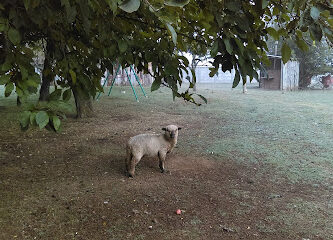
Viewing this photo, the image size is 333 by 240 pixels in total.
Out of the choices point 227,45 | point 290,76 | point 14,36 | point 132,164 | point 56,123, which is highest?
point 14,36

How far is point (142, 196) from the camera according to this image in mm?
3969

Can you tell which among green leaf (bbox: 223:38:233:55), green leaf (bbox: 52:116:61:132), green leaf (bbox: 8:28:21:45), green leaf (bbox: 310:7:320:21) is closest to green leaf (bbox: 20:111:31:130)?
green leaf (bbox: 52:116:61:132)

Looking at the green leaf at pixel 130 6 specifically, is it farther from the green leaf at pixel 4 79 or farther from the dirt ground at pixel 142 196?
the dirt ground at pixel 142 196

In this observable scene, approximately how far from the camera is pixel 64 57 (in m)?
2.67

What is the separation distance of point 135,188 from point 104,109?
6.84m

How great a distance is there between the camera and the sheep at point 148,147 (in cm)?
457

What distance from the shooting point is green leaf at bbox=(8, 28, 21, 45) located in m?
1.96

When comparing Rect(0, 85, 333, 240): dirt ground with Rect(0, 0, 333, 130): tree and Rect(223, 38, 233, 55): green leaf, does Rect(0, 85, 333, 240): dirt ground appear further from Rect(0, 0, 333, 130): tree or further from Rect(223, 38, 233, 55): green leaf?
Rect(223, 38, 233, 55): green leaf

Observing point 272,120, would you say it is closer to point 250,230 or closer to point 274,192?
point 274,192

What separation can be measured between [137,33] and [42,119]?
1.74 metres

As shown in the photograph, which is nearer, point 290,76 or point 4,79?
point 4,79

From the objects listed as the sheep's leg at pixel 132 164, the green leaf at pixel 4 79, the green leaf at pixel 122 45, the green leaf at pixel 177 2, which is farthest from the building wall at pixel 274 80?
the green leaf at pixel 177 2

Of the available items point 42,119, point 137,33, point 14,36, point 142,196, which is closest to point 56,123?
point 42,119

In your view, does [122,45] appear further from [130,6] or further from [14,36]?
[130,6]
